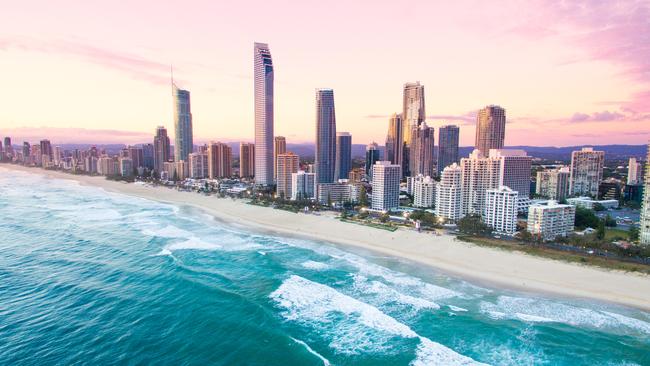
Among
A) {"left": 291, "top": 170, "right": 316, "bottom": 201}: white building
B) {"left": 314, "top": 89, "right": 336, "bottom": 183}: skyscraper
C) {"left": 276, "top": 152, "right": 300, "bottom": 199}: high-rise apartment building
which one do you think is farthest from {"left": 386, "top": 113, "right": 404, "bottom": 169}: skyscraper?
{"left": 291, "top": 170, "right": 316, "bottom": 201}: white building

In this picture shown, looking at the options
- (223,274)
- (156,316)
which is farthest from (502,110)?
(156,316)

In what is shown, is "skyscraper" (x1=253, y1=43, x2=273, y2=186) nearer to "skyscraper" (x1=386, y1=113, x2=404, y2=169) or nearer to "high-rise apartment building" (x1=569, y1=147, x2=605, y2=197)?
"skyscraper" (x1=386, y1=113, x2=404, y2=169)

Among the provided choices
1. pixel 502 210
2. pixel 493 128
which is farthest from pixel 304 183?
pixel 493 128

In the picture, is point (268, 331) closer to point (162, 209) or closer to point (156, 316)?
point (156, 316)

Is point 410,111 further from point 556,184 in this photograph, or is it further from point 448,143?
point 556,184

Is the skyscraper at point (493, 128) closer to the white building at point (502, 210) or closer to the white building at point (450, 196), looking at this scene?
the white building at point (450, 196)

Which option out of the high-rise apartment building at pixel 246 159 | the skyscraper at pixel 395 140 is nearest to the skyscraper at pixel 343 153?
the skyscraper at pixel 395 140
